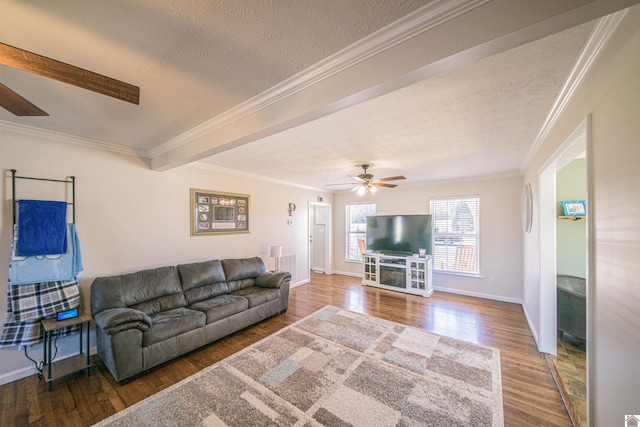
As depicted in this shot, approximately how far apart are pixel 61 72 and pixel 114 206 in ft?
8.17

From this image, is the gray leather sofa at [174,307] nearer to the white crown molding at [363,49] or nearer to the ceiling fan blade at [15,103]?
the ceiling fan blade at [15,103]

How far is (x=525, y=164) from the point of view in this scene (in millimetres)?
3824

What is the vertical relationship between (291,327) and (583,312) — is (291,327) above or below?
below

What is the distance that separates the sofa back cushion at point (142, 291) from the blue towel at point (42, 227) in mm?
549

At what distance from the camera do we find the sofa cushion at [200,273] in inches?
131

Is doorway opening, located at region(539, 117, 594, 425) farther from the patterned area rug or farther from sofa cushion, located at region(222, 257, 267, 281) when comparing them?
sofa cushion, located at region(222, 257, 267, 281)

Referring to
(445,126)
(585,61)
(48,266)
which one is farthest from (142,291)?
(585,61)

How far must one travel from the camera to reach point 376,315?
3896 mm

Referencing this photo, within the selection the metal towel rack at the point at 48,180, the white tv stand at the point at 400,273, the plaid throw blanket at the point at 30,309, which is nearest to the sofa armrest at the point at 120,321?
the plaid throw blanket at the point at 30,309

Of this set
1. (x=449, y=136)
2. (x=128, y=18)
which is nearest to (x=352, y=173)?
(x=449, y=136)

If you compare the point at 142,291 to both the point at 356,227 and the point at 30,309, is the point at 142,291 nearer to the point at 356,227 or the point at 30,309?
the point at 30,309

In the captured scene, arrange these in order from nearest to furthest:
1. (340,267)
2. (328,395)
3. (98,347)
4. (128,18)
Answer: (128,18), (328,395), (98,347), (340,267)

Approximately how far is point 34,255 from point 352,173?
428 cm

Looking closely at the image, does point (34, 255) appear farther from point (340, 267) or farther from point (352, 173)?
point (340, 267)
